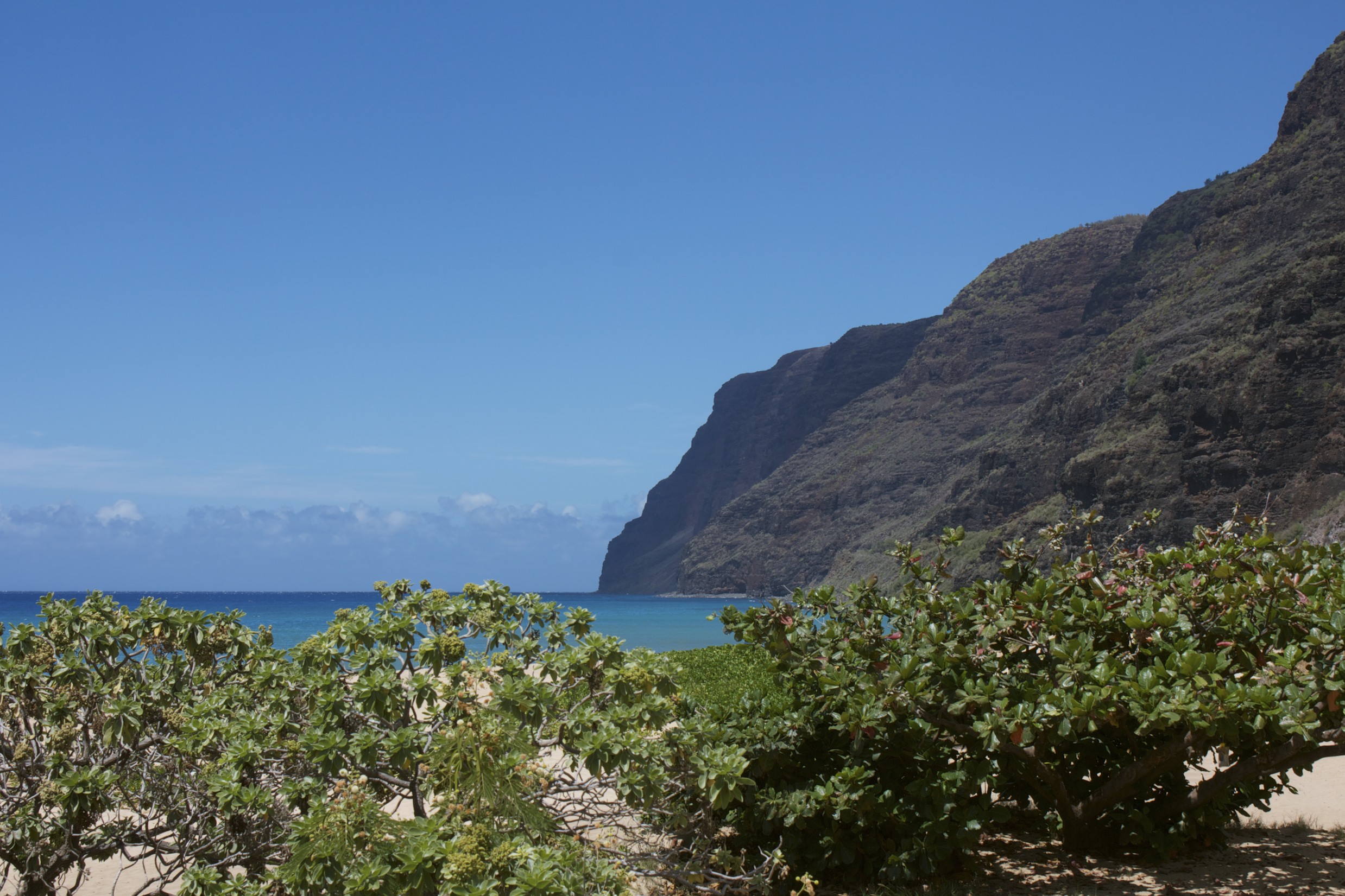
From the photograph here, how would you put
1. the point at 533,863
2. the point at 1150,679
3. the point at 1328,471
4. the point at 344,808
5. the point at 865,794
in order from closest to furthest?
1. the point at 533,863
2. the point at 344,808
3. the point at 1150,679
4. the point at 865,794
5. the point at 1328,471

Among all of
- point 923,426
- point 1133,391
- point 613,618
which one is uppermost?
point 923,426

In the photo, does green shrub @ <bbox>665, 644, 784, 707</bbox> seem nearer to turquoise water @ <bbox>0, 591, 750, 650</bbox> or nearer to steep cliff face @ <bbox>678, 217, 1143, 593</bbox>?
turquoise water @ <bbox>0, 591, 750, 650</bbox>

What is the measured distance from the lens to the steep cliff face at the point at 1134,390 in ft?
198

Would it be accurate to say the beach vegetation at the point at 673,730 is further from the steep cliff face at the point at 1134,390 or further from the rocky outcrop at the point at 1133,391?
the steep cliff face at the point at 1134,390

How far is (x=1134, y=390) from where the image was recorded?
72438mm

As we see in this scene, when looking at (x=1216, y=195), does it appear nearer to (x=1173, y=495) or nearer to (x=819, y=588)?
(x=1173, y=495)

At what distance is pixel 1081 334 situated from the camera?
131500 mm

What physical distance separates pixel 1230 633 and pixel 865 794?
227 centimetres

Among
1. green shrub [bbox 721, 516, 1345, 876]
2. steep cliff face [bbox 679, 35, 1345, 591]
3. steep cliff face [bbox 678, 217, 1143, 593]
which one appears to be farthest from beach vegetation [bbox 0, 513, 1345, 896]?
steep cliff face [bbox 678, 217, 1143, 593]

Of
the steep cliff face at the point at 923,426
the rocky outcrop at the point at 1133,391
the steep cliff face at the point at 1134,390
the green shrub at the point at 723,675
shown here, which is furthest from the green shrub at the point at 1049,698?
the steep cliff face at the point at 923,426

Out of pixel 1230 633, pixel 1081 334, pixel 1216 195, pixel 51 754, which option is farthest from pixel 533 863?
pixel 1081 334

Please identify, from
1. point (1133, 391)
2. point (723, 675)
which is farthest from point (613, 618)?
point (723, 675)

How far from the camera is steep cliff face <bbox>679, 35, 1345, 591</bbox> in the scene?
60.3 m

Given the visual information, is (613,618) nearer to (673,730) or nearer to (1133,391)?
(1133,391)
